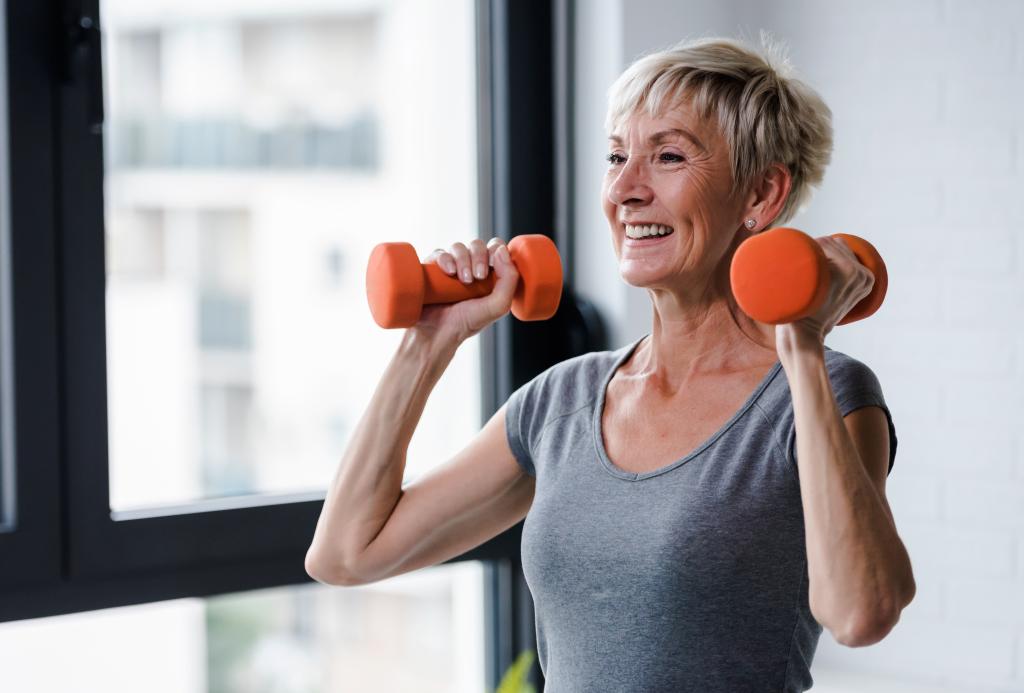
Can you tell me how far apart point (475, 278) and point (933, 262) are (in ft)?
3.26

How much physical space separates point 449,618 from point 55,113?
122 centimetres

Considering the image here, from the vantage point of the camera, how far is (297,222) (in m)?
2.31

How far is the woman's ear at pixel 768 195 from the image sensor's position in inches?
52.7

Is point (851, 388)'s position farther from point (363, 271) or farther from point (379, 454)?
point (363, 271)

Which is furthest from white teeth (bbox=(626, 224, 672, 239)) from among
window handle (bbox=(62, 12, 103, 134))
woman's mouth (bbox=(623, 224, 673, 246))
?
window handle (bbox=(62, 12, 103, 134))

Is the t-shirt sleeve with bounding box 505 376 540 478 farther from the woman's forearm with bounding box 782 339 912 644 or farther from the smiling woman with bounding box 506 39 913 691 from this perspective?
the woman's forearm with bounding box 782 339 912 644

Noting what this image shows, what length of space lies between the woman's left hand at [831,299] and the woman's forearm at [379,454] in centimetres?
49

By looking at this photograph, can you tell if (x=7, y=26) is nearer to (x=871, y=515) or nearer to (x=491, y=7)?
(x=491, y=7)

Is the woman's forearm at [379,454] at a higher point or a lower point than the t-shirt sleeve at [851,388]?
lower

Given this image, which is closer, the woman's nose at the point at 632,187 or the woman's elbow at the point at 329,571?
the woman's nose at the point at 632,187

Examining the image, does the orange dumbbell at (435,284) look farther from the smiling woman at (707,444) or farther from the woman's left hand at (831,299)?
the woman's left hand at (831,299)

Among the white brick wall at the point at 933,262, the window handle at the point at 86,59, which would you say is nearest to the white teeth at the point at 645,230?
the white brick wall at the point at 933,262

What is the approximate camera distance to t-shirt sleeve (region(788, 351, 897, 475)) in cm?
116

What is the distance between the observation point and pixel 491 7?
7.27 ft
